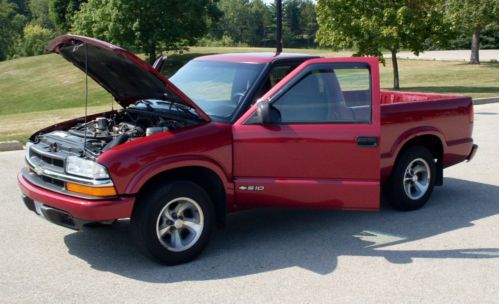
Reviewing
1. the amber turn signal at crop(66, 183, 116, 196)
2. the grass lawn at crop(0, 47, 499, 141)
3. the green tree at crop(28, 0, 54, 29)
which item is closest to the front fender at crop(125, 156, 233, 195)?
the amber turn signal at crop(66, 183, 116, 196)

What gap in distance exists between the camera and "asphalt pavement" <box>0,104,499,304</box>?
4523 millimetres

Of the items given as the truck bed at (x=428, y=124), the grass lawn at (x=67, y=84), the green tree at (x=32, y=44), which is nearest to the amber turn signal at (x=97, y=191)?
the truck bed at (x=428, y=124)

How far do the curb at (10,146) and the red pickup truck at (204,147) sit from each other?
231 inches

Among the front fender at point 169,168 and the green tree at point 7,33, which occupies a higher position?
the green tree at point 7,33

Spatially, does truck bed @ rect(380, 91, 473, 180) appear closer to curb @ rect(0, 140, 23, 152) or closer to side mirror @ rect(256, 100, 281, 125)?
side mirror @ rect(256, 100, 281, 125)

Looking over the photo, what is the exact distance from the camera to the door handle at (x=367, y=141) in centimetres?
548

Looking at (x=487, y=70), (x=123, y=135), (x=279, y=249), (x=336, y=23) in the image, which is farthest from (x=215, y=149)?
(x=487, y=70)

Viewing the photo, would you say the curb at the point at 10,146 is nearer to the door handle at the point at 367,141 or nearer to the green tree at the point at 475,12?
the door handle at the point at 367,141

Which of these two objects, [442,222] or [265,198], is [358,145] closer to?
[265,198]

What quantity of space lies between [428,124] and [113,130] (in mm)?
3584

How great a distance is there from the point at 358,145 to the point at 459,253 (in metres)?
1.34

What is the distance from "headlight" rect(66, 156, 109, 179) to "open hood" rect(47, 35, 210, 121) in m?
0.85

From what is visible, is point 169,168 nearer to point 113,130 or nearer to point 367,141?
point 113,130

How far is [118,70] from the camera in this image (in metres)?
5.46
